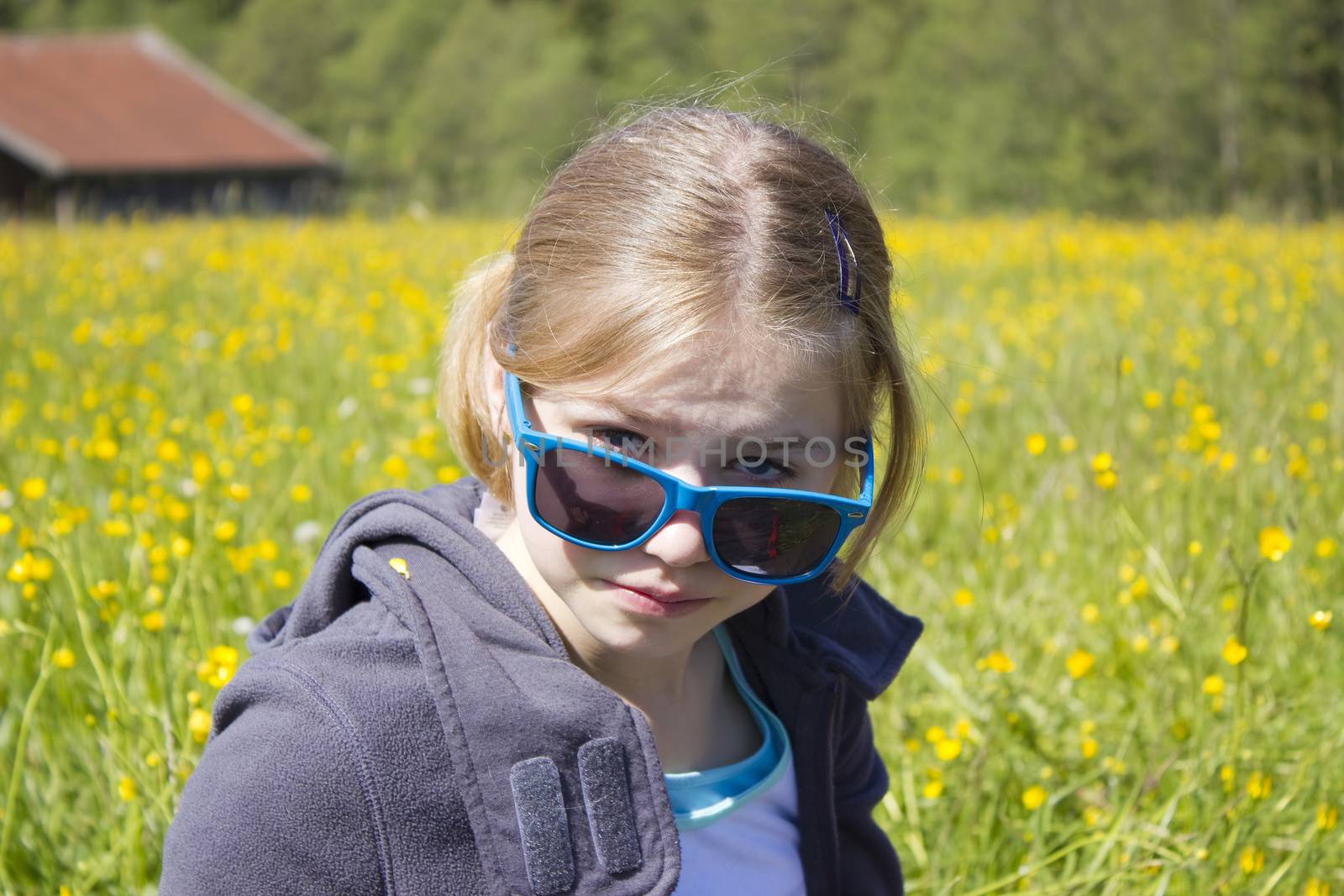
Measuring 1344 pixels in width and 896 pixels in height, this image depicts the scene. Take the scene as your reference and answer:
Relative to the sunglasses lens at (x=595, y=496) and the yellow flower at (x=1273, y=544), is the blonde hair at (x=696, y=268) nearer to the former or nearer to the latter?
the sunglasses lens at (x=595, y=496)

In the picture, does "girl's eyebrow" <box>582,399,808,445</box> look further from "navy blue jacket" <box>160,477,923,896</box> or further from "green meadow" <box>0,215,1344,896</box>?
"green meadow" <box>0,215,1344,896</box>

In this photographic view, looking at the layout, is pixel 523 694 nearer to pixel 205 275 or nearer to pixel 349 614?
pixel 349 614

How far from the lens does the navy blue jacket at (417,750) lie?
0.87 m

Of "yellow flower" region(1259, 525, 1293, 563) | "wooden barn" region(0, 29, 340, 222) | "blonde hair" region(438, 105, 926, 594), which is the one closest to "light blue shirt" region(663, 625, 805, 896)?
"blonde hair" region(438, 105, 926, 594)

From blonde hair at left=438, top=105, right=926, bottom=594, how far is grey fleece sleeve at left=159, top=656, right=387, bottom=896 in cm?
35

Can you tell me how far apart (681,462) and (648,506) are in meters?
0.05

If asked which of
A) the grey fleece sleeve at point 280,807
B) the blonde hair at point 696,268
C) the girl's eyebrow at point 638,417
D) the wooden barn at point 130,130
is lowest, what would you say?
the wooden barn at point 130,130

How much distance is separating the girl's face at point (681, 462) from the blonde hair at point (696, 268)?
3cm

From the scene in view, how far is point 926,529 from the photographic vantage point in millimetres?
2627

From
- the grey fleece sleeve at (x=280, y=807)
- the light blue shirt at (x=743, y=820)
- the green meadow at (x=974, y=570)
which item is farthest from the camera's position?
the green meadow at (x=974, y=570)

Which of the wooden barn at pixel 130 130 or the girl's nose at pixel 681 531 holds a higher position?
the girl's nose at pixel 681 531

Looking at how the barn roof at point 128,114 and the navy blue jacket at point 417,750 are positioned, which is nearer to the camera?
the navy blue jacket at point 417,750

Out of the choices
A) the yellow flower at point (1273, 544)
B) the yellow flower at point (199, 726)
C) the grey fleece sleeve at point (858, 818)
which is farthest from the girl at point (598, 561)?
the yellow flower at point (1273, 544)

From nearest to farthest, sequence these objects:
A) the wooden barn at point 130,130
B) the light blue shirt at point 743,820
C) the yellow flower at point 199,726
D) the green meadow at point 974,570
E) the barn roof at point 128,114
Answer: the light blue shirt at point 743,820 → the yellow flower at point 199,726 → the green meadow at point 974,570 → the wooden barn at point 130,130 → the barn roof at point 128,114
